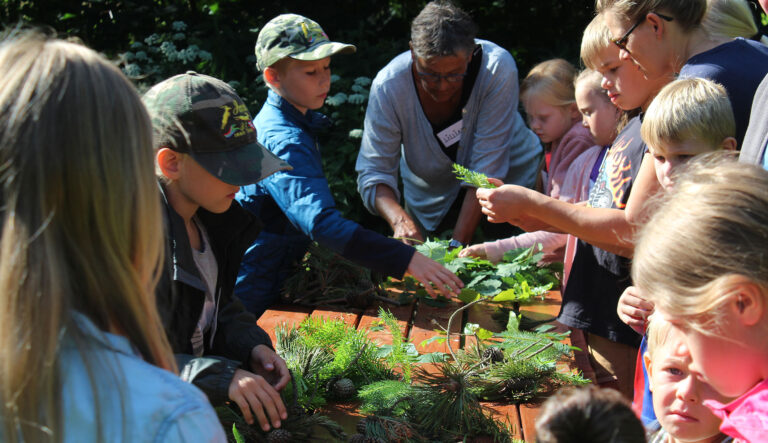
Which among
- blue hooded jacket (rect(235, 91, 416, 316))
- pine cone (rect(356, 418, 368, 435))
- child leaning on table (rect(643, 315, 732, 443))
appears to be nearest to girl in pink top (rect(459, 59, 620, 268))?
blue hooded jacket (rect(235, 91, 416, 316))

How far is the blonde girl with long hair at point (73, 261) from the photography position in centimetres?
81

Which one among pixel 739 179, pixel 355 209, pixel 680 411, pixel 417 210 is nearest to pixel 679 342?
pixel 680 411

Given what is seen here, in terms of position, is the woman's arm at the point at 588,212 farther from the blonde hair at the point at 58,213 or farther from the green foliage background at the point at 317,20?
the green foliage background at the point at 317,20

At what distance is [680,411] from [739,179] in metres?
0.47

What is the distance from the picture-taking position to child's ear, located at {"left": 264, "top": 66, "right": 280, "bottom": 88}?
119 inches

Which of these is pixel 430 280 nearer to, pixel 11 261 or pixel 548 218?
pixel 548 218

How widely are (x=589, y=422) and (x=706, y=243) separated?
580 mm

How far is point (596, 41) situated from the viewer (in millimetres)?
2496

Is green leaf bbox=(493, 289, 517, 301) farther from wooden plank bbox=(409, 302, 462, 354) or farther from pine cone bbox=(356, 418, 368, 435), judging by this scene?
pine cone bbox=(356, 418, 368, 435)

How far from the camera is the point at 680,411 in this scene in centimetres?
130

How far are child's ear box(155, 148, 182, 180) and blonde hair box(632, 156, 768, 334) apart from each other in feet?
4.04

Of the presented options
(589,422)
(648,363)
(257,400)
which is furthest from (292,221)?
(589,422)

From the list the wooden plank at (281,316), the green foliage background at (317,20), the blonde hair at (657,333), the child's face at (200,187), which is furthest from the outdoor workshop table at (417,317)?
the green foliage background at (317,20)

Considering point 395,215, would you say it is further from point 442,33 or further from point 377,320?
point 377,320
